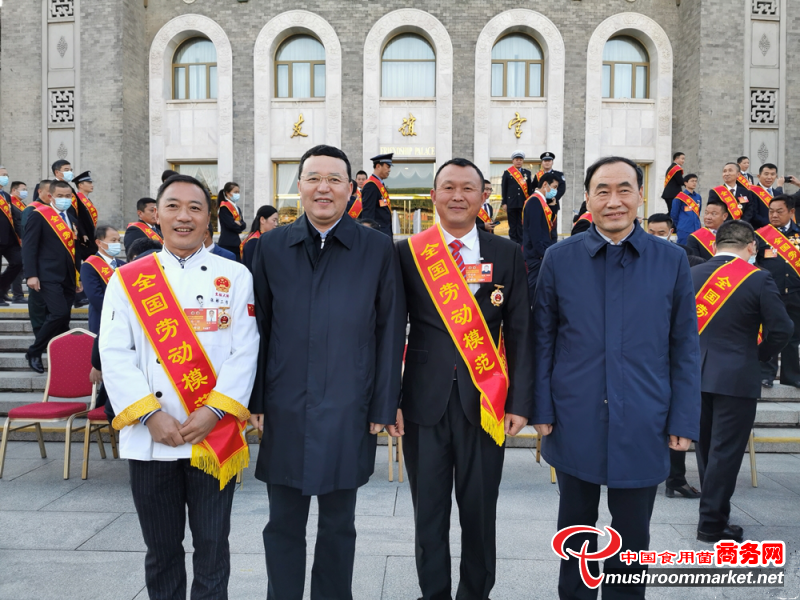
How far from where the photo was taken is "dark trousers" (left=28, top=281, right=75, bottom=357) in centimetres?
640

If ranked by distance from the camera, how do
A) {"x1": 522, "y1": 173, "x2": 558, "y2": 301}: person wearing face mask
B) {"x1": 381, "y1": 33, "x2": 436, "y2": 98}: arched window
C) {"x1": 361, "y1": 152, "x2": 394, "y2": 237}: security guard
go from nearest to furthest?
{"x1": 522, "y1": 173, "x2": 558, "y2": 301}: person wearing face mask, {"x1": 361, "y1": 152, "x2": 394, "y2": 237}: security guard, {"x1": 381, "y1": 33, "x2": 436, "y2": 98}: arched window

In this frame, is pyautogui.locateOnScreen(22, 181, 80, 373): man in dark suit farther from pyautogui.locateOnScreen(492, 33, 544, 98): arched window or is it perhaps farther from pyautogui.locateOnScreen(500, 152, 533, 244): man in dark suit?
pyautogui.locateOnScreen(492, 33, 544, 98): arched window

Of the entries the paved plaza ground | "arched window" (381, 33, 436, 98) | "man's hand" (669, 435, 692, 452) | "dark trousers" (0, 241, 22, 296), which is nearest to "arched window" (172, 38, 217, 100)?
"arched window" (381, 33, 436, 98)

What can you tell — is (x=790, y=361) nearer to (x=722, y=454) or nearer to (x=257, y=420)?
(x=722, y=454)

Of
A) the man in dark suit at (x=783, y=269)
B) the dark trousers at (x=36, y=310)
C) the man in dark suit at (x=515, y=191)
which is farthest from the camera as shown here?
the man in dark suit at (x=515, y=191)

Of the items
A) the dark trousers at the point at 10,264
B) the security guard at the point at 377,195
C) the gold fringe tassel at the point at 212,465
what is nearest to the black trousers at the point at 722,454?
the gold fringe tassel at the point at 212,465

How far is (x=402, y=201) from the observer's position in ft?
54.5

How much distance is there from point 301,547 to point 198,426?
0.70 m

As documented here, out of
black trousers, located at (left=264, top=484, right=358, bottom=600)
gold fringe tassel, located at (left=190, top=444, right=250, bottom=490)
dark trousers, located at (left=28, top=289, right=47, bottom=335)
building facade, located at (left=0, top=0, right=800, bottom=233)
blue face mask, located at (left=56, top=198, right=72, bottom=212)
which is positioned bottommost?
black trousers, located at (left=264, top=484, right=358, bottom=600)

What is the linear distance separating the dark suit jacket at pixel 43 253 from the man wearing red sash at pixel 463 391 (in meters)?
5.55

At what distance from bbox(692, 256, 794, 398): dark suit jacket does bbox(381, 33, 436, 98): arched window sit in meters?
13.8

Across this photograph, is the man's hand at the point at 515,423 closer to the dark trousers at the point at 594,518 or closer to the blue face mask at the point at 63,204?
the dark trousers at the point at 594,518

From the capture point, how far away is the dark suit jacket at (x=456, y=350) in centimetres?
260

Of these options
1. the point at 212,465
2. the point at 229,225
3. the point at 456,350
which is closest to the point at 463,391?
the point at 456,350
